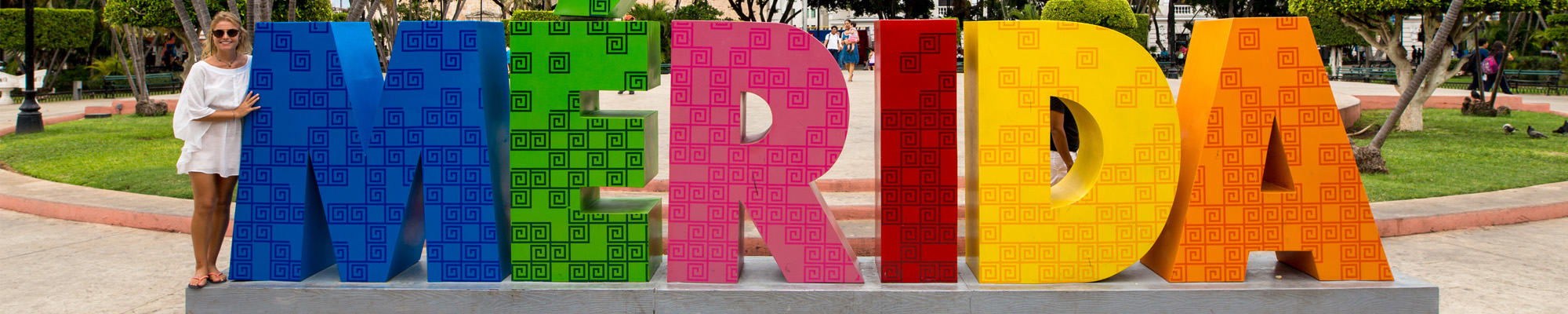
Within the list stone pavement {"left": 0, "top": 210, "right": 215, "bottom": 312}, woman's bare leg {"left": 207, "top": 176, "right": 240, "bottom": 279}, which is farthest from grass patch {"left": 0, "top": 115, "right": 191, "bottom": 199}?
woman's bare leg {"left": 207, "top": 176, "right": 240, "bottom": 279}

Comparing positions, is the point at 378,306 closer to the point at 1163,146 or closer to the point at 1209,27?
the point at 1163,146

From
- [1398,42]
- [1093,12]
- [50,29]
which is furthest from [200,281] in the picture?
[50,29]

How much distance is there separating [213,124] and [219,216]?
437 mm

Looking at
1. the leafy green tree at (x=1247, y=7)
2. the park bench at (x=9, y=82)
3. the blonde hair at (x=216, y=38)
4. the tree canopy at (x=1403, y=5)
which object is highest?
the leafy green tree at (x=1247, y=7)

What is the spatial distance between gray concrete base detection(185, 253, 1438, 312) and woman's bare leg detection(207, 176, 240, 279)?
148mm

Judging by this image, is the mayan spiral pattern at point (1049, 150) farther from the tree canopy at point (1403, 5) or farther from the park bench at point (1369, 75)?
the park bench at point (1369, 75)

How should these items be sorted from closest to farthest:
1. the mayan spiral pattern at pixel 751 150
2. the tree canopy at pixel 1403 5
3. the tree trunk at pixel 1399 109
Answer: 1. the mayan spiral pattern at pixel 751 150
2. the tree trunk at pixel 1399 109
3. the tree canopy at pixel 1403 5

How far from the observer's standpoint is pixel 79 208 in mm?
7363

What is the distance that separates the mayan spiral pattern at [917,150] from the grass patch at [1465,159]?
16.2ft

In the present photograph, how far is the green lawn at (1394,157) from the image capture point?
8258mm

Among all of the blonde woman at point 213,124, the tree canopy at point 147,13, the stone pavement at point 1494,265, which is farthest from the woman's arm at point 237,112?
the tree canopy at point 147,13

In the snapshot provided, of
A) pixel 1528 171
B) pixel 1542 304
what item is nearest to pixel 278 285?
pixel 1542 304

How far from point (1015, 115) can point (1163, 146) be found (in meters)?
0.64

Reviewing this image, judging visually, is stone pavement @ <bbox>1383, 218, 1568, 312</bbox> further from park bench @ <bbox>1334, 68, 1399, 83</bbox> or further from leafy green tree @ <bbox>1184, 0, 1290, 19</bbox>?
leafy green tree @ <bbox>1184, 0, 1290, 19</bbox>
